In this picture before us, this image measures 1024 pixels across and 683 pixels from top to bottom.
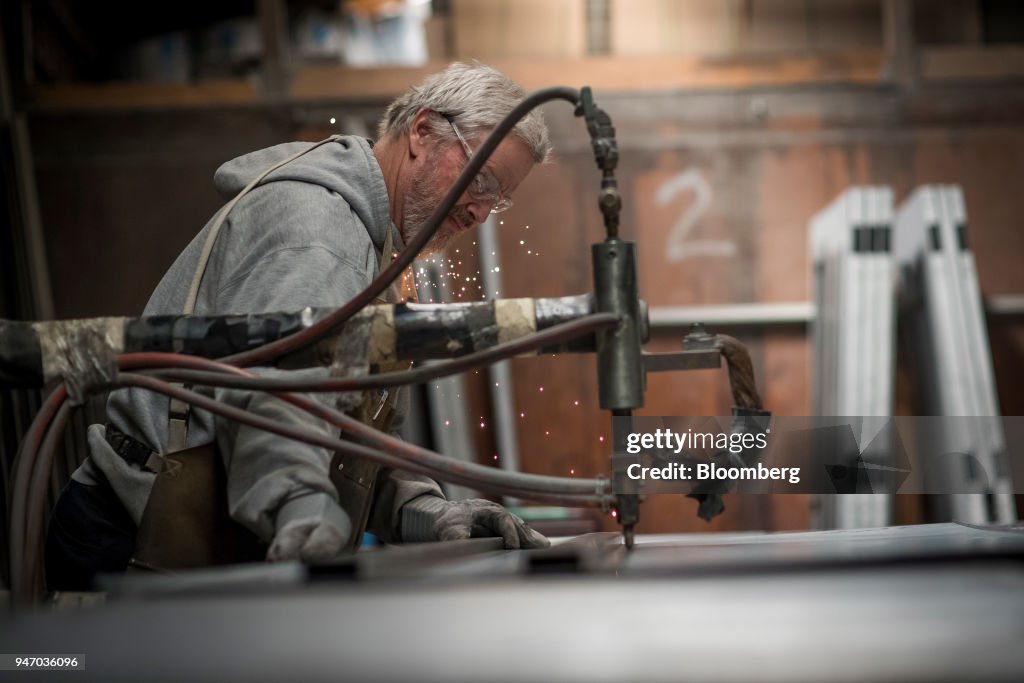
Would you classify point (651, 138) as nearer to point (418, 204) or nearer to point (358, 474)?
point (418, 204)

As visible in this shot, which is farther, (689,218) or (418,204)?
(689,218)

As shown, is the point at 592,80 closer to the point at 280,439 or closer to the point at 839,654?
the point at 280,439

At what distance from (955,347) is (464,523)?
214 cm

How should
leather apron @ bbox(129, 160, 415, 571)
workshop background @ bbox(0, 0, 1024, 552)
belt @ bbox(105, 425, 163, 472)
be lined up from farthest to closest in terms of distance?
workshop background @ bbox(0, 0, 1024, 552), belt @ bbox(105, 425, 163, 472), leather apron @ bbox(129, 160, 415, 571)

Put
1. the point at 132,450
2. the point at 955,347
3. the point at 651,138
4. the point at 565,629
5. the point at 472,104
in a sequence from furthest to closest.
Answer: the point at 651,138 → the point at 955,347 → the point at 472,104 → the point at 132,450 → the point at 565,629

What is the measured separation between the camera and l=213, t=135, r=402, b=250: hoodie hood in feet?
3.84

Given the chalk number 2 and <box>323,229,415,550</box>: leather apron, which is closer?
<box>323,229,415,550</box>: leather apron

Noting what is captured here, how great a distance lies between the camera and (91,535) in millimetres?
1167

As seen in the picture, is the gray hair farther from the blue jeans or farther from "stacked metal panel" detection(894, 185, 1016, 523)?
"stacked metal panel" detection(894, 185, 1016, 523)

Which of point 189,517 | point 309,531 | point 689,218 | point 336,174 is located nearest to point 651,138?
point 689,218

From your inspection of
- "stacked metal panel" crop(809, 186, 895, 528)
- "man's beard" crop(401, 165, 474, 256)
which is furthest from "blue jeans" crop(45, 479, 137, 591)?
"stacked metal panel" crop(809, 186, 895, 528)

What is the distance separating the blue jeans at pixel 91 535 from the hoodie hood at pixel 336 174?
39 centimetres

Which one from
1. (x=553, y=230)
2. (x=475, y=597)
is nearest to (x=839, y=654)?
(x=475, y=597)

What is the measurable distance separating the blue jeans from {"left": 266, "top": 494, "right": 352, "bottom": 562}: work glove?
37 cm
